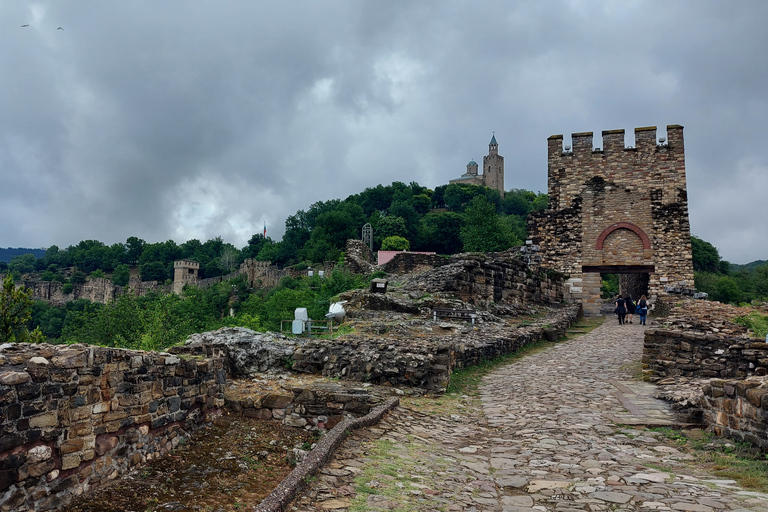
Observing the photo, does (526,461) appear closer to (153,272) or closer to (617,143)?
(617,143)

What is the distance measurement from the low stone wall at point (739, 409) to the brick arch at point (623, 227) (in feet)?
61.8

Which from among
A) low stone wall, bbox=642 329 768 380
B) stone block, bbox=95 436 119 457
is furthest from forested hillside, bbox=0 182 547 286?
stone block, bbox=95 436 119 457

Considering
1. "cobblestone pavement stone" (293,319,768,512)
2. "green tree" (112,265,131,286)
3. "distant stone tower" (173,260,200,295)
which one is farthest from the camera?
"green tree" (112,265,131,286)

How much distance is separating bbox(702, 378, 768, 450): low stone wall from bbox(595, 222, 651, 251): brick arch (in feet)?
61.8

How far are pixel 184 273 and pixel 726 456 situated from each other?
8594cm

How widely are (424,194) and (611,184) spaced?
58.0 m

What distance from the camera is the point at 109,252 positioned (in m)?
98.8

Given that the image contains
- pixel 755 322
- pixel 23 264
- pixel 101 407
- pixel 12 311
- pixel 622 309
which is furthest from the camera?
pixel 23 264

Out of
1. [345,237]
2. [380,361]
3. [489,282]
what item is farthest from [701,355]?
[345,237]

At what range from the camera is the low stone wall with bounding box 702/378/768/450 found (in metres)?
4.51

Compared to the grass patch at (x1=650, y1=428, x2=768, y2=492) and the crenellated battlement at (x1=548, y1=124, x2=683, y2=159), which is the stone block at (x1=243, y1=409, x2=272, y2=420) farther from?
the crenellated battlement at (x1=548, y1=124, x2=683, y2=159)

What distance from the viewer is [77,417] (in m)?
4.28

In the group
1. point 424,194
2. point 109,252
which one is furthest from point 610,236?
point 109,252

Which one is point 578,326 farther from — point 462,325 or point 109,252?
point 109,252
